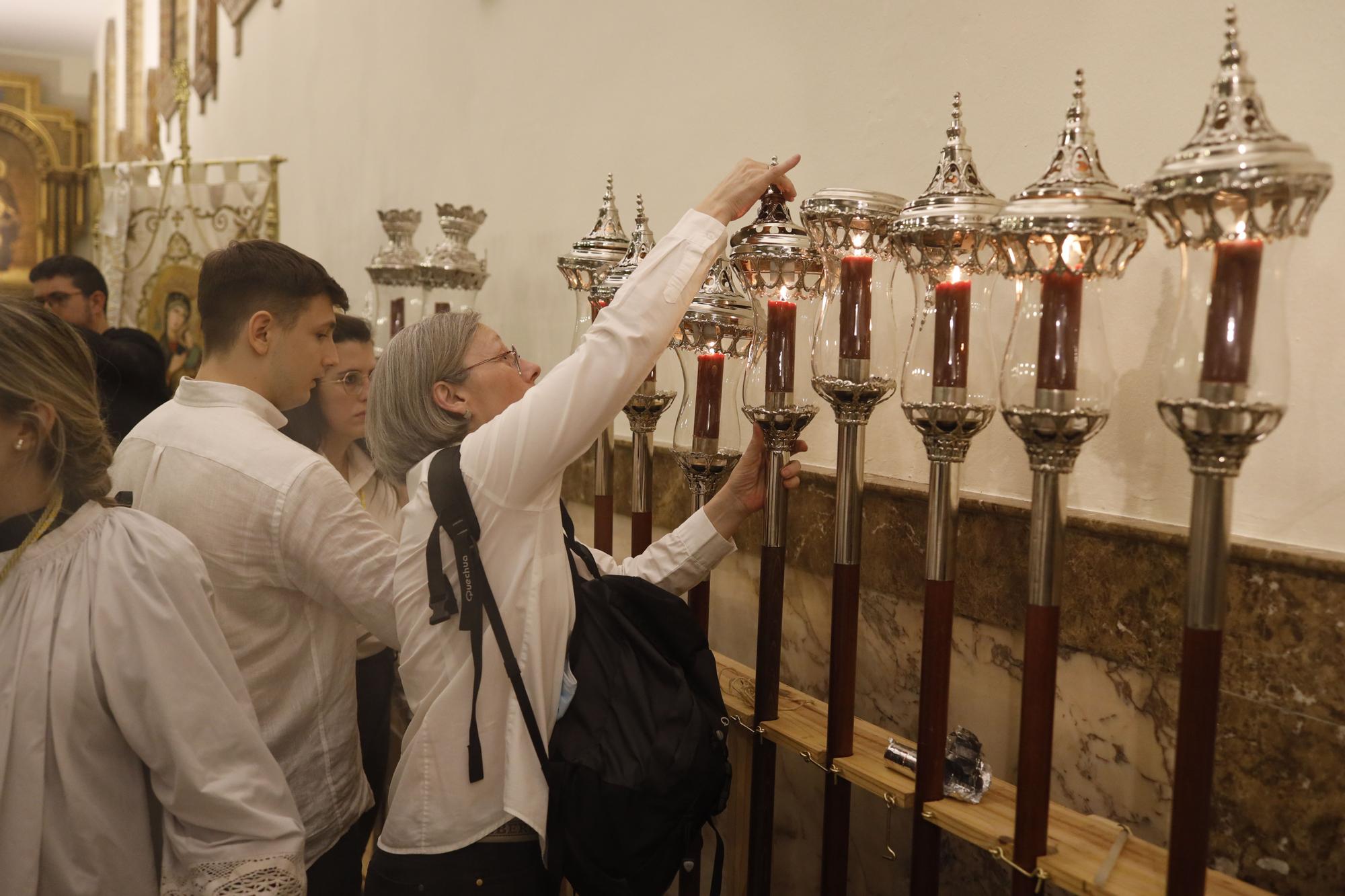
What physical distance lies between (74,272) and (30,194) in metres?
9.85

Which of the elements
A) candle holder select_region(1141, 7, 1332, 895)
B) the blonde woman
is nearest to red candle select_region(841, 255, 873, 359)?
candle holder select_region(1141, 7, 1332, 895)

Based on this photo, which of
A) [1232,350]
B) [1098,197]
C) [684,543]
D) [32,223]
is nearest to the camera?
[1232,350]

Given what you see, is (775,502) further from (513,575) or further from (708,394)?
(513,575)

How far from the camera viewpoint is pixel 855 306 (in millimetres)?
1454

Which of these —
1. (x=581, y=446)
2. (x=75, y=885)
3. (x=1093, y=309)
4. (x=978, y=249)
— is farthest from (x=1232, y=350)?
(x=75, y=885)

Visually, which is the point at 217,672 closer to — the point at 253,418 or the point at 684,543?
the point at 253,418

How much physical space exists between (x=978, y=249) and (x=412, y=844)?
112 centimetres

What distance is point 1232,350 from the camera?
→ 99 cm

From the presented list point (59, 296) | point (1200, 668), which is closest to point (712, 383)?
point (1200, 668)

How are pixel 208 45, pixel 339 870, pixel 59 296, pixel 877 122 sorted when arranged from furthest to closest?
pixel 208 45
pixel 59 296
pixel 877 122
pixel 339 870

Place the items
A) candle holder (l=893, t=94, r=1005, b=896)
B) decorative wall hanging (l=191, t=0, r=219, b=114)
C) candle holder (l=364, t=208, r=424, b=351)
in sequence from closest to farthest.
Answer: candle holder (l=893, t=94, r=1005, b=896) < candle holder (l=364, t=208, r=424, b=351) < decorative wall hanging (l=191, t=0, r=219, b=114)

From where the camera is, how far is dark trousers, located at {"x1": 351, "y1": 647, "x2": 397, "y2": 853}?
2451 mm

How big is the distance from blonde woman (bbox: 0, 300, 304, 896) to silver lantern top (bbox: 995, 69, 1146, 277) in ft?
3.45

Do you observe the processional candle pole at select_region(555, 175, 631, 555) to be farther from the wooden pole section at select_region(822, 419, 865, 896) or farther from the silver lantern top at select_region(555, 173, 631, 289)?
the wooden pole section at select_region(822, 419, 865, 896)
